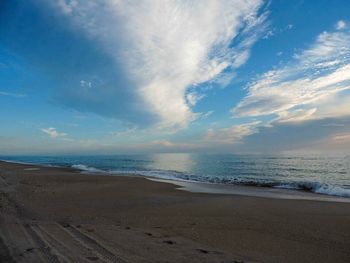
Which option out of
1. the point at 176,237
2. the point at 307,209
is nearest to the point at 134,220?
the point at 176,237

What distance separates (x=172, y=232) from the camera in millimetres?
6926

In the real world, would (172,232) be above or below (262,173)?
below

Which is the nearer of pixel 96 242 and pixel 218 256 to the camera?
pixel 218 256

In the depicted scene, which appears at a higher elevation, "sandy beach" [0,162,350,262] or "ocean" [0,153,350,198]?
"ocean" [0,153,350,198]

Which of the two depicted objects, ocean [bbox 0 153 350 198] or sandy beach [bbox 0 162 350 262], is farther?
ocean [bbox 0 153 350 198]

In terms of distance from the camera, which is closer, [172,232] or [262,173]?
[172,232]

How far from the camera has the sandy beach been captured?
5.13 m

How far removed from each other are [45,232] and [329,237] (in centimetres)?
696

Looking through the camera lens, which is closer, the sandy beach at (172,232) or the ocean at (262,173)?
the sandy beach at (172,232)

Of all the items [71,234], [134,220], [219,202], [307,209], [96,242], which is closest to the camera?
[96,242]

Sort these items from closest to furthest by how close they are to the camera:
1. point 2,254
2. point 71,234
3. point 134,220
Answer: point 2,254
point 71,234
point 134,220

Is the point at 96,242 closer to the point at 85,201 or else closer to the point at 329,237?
the point at 329,237

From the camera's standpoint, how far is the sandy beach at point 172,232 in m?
5.13

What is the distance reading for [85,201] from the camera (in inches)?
474
